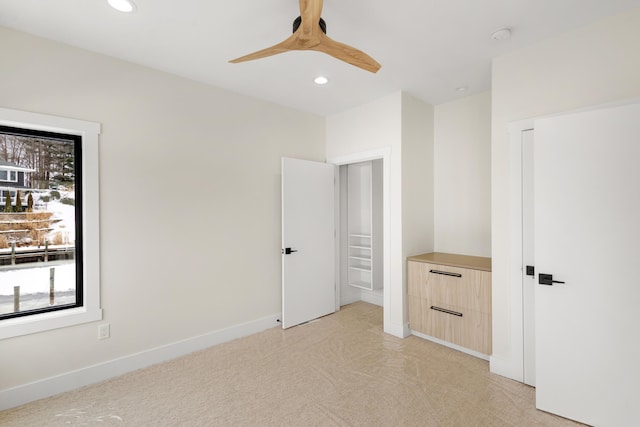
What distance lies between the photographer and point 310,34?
171 cm

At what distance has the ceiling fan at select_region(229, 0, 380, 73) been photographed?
1.64m

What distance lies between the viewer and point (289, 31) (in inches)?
87.7

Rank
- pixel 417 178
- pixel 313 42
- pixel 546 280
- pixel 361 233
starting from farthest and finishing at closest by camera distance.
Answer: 1. pixel 361 233
2. pixel 417 178
3. pixel 546 280
4. pixel 313 42

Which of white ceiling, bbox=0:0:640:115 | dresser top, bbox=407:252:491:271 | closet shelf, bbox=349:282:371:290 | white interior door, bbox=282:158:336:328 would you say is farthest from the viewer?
closet shelf, bbox=349:282:371:290

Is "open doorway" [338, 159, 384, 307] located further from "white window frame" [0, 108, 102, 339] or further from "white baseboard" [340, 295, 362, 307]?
"white window frame" [0, 108, 102, 339]

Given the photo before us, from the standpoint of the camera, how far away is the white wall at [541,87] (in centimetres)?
203

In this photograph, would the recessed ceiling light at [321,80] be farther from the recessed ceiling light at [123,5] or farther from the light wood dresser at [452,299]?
the light wood dresser at [452,299]

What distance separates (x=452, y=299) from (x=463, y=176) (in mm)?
1474

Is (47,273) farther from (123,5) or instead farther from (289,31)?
(289,31)

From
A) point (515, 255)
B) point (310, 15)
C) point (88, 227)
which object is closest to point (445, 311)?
point (515, 255)

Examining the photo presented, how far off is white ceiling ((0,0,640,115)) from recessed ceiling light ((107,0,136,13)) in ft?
0.14

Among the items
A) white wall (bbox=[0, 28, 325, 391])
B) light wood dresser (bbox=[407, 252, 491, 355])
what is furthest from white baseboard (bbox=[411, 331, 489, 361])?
white wall (bbox=[0, 28, 325, 391])

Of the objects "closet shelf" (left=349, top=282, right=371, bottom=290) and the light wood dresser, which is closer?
the light wood dresser

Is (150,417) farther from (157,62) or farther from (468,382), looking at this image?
(157,62)
